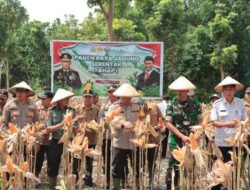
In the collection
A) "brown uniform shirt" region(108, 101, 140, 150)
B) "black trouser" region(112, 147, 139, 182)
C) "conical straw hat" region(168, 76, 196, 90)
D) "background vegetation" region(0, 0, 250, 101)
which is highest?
"background vegetation" region(0, 0, 250, 101)

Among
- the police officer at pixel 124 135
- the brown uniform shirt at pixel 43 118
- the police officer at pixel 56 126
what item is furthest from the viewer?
the brown uniform shirt at pixel 43 118

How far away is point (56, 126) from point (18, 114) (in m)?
0.53

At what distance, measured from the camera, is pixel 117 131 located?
557 cm

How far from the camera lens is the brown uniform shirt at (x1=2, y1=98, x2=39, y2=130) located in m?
5.53

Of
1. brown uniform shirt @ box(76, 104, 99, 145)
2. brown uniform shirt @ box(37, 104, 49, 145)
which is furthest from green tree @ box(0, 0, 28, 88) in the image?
brown uniform shirt @ box(76, 104, 99, 145)

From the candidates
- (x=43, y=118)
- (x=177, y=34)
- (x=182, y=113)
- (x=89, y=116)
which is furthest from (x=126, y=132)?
(x=177, y=34)

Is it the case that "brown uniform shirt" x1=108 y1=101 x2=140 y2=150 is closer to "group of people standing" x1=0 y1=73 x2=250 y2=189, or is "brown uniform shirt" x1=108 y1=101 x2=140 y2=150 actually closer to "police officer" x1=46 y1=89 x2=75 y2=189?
"group of people standing" x1=0 y1=73 x2=250 y2=189

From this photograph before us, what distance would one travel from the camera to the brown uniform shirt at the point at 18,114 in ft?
18.1

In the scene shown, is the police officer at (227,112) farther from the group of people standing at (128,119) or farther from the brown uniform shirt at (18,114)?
the brown uniform shirt at (18,114)

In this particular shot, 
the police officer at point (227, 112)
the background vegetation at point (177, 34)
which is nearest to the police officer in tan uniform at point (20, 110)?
the police officer at point (227, 112)

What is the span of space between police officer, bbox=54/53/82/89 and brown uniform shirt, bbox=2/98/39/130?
13.2ft

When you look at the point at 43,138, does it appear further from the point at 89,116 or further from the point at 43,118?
the point at 89,116

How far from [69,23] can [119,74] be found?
31693mm

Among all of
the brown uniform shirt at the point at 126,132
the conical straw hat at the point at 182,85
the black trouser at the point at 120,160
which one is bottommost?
the black trouser at the point at 120,160
